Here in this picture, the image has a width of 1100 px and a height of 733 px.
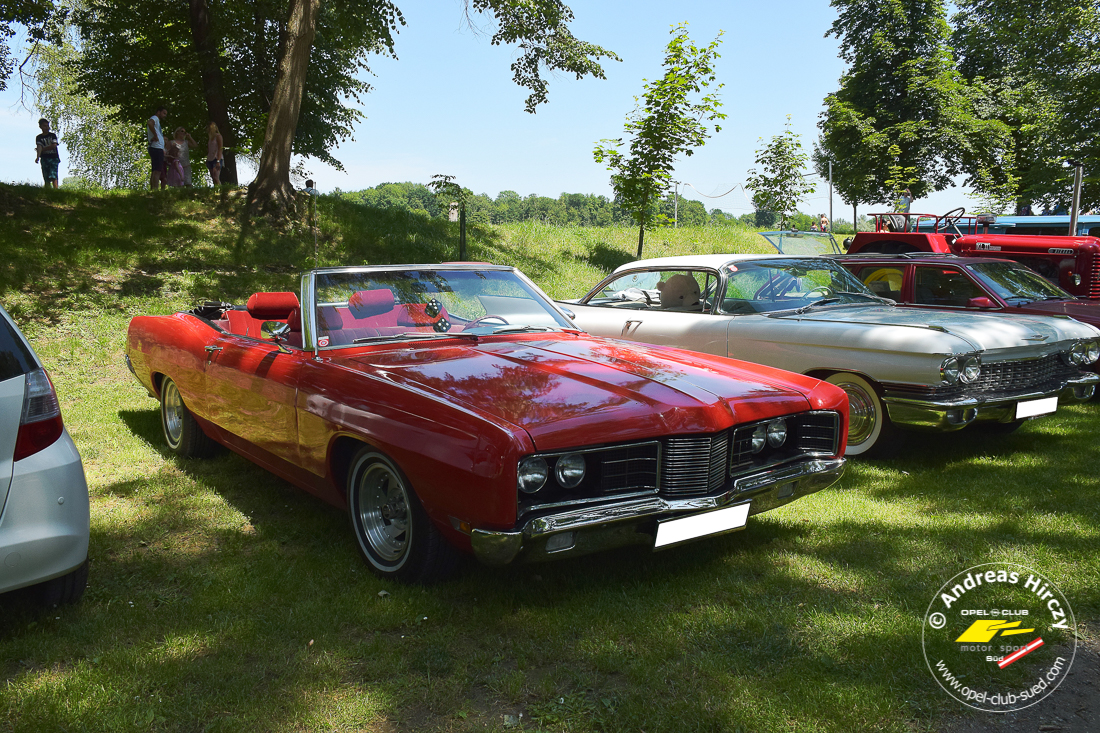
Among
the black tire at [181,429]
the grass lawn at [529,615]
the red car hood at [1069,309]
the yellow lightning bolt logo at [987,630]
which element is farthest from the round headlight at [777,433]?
the red car hood at [1069,309]

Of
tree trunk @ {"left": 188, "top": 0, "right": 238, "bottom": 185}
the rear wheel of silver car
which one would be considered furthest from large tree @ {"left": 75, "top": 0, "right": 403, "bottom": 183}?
the rear wheel of silver car

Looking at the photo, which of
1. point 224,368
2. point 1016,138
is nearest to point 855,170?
point 1016,138

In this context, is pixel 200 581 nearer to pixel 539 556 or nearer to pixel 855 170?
pixel 539 556

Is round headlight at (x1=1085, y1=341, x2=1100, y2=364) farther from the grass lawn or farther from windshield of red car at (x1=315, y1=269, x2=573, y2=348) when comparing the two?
windshield of red car at (x1=315, y1=269, x2=573, y2=348)

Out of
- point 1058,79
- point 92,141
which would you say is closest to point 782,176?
point 1058,79

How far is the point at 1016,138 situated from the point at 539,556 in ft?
130

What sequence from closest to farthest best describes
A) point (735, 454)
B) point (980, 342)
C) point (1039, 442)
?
point (735, 454) < point (980, 342) < point (1039, 442)

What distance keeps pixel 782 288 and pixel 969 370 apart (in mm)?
1724

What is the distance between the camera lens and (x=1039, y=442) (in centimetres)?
634

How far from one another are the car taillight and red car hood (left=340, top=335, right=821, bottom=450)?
126cm

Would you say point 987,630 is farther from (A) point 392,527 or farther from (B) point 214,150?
(B) point 214,150

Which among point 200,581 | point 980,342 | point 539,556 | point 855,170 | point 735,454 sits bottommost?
point 200,581

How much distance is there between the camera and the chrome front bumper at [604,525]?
296cm

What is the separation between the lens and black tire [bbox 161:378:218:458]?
5660mm
